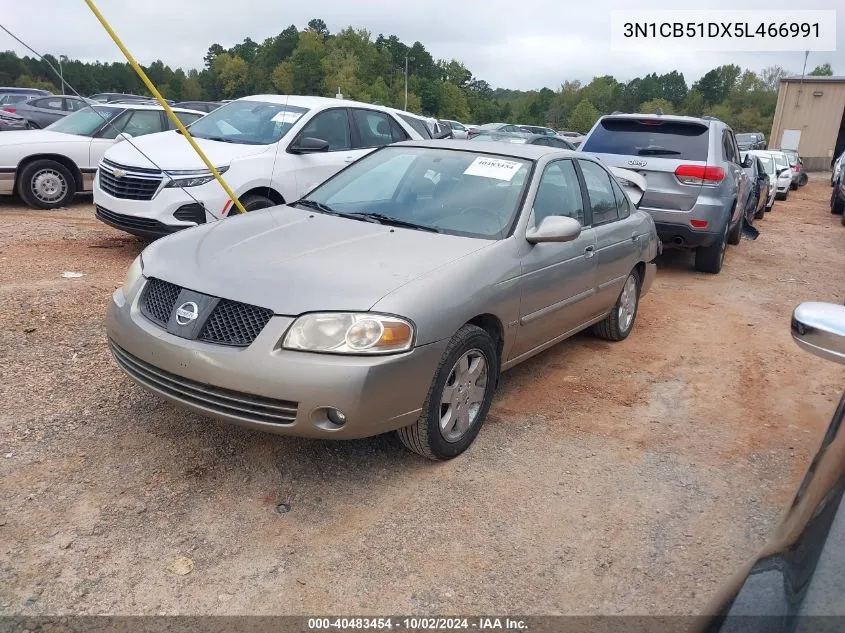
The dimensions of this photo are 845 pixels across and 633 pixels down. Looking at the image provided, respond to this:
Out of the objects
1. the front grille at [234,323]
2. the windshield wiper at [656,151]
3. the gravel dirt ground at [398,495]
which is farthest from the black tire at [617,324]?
the front grille at [234,323]

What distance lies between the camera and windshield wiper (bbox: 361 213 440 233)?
3.99 metres

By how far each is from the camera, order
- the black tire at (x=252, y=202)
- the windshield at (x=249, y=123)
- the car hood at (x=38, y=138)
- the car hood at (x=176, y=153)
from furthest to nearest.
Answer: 1. the car hood at (x=38, y=138)
2. the windshield at (x=249, y=123)
3. the black tire at (x=252, y=202)
4. the car hood at (x=176, y=153)

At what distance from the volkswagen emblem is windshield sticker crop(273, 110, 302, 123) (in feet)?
15.3

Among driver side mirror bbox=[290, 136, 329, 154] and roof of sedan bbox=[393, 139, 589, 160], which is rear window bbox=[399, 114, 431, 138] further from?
roof of sedan bbox=[393, 139, 589, 160]

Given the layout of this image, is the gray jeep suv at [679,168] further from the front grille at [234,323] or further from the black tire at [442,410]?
the front grille at [234,323]

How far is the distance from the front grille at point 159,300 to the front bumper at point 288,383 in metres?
0.09

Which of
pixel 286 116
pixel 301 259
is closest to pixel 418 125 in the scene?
pixel 286 116

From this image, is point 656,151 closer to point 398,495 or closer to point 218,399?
point 398,495

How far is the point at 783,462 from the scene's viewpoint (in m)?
3.91

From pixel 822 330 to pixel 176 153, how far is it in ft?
21.2

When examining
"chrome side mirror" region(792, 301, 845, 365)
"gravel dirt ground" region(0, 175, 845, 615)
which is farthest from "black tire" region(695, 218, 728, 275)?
"chrome side mirror" region(792, 301, 845, 365)

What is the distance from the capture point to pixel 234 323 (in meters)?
3.11

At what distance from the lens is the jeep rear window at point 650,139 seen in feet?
26.2

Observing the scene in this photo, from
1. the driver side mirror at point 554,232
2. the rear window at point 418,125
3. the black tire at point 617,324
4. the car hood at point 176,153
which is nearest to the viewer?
the driver side mirror at point 554,232
